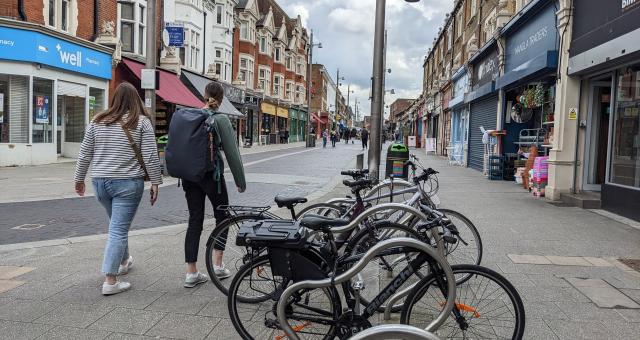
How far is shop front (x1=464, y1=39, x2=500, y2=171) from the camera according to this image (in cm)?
1675

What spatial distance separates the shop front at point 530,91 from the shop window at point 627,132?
Answer: 206cm

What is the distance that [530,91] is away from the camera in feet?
43.3

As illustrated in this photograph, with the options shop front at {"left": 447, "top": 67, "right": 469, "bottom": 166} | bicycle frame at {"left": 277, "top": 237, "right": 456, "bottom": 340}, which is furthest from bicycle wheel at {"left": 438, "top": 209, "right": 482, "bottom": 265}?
shop front at {"left": 447, "top": 67, "right": 469, "bottom": 166}

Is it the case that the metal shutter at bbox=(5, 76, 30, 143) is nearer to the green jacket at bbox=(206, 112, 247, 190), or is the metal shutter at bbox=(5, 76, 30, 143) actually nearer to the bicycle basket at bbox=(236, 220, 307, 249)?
the green jacket at bbox=(206, 112, 247, 190)

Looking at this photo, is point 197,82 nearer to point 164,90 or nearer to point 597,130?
point 164,90

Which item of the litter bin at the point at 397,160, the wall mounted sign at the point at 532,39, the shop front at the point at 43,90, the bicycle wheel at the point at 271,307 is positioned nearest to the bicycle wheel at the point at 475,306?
the bicycle wheel at the point at 271,307

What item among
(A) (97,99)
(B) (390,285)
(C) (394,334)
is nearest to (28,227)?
(B) (390,285)

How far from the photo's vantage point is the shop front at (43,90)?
1537cm

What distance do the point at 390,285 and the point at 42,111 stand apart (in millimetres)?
16633

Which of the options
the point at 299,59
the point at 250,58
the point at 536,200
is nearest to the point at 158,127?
the point at 250,58

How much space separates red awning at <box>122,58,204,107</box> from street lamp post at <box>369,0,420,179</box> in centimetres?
1166

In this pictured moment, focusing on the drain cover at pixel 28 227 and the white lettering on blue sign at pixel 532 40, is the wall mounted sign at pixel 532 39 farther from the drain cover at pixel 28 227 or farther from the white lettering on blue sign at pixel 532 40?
the drain cover at pixel 28 227

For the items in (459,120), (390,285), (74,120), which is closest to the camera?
(390,285)

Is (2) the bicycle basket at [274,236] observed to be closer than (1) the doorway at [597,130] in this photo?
Yes
